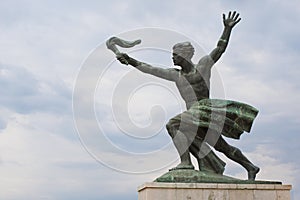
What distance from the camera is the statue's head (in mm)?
10703

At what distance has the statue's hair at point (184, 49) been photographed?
1071 cm

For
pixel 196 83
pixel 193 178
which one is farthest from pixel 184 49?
pixel 193 178

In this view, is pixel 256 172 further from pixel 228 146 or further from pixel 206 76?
pixel 206 76

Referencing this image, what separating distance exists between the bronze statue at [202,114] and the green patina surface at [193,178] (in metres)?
0.23

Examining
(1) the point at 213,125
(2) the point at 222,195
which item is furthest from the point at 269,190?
(1) the point at 213,125

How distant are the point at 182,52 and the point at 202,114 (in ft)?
4.85

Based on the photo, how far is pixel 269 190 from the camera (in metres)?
9.69

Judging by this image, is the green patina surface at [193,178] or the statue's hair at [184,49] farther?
the statue's hair at [184,49]

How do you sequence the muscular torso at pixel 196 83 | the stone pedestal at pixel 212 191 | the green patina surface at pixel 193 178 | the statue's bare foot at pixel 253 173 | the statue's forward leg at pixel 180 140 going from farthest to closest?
the muscular torso at pixel 196 83 → the statue's bare foot at pixel 253 173 → the statue's forward leg at pixel 180 140 → the green patina surface at pixel 193 178 → the stone pedestal at pixel 212 191

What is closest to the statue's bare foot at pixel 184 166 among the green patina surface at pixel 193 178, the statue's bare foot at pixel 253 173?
the green patina surface at pixel 193 178

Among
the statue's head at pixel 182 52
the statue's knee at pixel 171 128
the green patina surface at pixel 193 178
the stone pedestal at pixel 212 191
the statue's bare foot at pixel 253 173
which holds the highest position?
the statue's head at pixel 182 52

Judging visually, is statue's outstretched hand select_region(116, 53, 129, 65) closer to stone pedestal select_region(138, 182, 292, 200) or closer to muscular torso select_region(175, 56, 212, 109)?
muscular torso select_region(175, 56, 212, 109)

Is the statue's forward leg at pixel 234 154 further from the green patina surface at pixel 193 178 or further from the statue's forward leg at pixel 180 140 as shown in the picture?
the statue's forward leg at pixel 180 140

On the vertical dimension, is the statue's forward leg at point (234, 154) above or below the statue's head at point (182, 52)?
below
